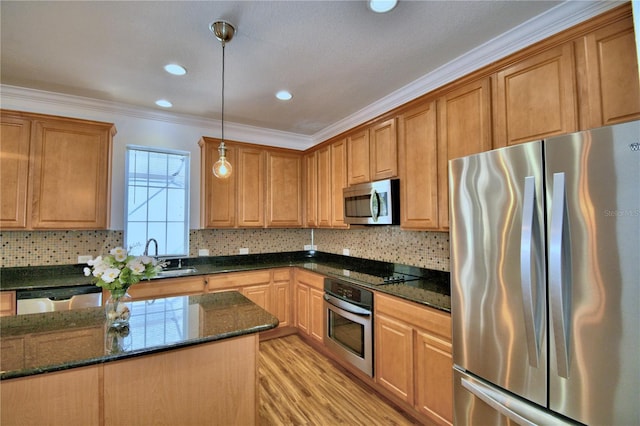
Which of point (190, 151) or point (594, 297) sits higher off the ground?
point (190, 151)

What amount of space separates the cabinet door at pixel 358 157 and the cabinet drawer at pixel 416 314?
1266 mm

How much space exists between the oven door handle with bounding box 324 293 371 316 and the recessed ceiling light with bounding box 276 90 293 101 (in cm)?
212

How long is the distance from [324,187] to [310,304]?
145 cm


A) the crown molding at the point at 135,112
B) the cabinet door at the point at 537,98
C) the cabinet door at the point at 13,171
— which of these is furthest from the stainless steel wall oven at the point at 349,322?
the cabinet door at the point at 13,171

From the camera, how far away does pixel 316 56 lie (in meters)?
2.36

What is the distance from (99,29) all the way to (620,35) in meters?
3.07

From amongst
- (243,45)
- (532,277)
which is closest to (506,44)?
(532,277)

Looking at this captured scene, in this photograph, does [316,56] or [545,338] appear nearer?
[545,338]

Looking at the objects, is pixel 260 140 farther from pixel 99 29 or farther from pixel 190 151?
pixel 99 29

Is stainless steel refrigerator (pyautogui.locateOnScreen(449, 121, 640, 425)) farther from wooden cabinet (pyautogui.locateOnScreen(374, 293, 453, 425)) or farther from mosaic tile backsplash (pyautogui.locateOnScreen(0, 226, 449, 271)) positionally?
mosaic tile backsplash (pyautogui.locateOnScreen(0, 226, 449, 271))

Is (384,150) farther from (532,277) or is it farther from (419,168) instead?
(532,277)

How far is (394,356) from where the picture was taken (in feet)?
7.65

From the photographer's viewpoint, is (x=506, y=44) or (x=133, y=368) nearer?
(x=133, y=368)

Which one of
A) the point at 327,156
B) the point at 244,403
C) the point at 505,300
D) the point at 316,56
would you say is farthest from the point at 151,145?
the point at 505,300
